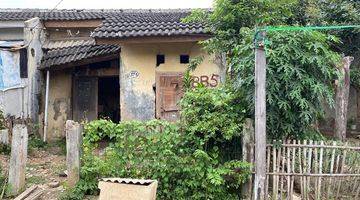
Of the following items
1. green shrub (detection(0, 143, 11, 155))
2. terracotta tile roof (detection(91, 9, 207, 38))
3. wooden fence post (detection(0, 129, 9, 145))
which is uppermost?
terracotta tile roof (detection(91, 9, 207, 38))

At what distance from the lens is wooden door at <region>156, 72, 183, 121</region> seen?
10547mm

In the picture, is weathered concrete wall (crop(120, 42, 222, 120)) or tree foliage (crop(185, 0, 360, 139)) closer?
tree foliage (crop(185, 0, 360, 139))

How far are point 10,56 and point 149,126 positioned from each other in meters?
6.24

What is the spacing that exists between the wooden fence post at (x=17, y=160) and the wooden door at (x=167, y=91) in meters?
4.08

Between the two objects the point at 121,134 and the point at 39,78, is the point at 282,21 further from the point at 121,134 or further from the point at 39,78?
the point at 39,78

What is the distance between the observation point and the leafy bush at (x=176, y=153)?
21.5ft

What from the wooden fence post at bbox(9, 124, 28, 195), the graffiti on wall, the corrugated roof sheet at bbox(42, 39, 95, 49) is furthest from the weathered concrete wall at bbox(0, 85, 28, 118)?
the graffiti on wall

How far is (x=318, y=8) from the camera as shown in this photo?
41.9 feet

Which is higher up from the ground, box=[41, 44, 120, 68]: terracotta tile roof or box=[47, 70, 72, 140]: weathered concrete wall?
box=[41, 44, 120, 68]: terracotta tile roof

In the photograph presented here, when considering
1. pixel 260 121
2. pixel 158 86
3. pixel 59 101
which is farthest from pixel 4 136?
pixel 260 121

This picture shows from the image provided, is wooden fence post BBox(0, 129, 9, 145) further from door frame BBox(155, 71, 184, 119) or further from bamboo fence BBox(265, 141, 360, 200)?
bamboo fence BBox(265, 141, 360, 200)

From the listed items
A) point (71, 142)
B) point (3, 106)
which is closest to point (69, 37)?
point (3, 106)

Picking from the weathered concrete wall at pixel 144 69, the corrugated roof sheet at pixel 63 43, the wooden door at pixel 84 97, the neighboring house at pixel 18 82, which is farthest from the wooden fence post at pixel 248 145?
the corrugated roof sheet at pixel 63 43

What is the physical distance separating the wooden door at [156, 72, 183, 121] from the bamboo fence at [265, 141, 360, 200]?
4370 mm
